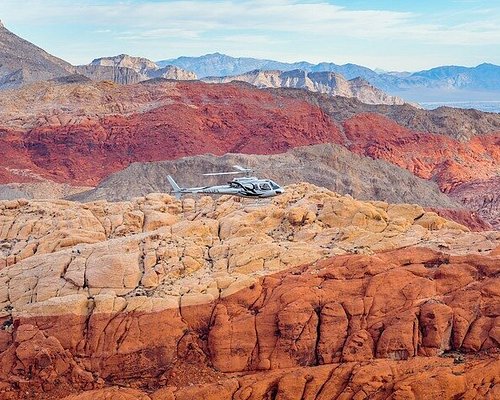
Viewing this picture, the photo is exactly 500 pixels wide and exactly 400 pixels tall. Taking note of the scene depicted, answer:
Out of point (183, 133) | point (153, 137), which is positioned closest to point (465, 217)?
point (183, 133)

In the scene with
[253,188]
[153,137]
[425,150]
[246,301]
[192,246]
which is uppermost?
[153,137]

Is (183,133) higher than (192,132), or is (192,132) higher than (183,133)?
(192,132)

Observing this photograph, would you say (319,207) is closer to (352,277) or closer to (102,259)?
(352,277)

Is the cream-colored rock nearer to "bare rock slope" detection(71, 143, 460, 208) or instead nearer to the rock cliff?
"bare rock slope" detection(71, 143, 460, 208)

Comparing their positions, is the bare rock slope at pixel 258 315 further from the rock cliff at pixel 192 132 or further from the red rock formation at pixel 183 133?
the red rock formation at pixel 183 133

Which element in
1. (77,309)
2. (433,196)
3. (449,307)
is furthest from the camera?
(433,196)

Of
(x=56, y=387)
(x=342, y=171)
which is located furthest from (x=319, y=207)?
(x=342, y=171)

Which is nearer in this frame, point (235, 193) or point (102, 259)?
point (102, 259)

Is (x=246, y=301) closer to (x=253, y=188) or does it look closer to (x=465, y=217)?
(x=253, y=188)

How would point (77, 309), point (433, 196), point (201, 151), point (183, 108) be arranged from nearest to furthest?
point (77, 309), point (433, 196), point (201, 151), point (183, 108)
